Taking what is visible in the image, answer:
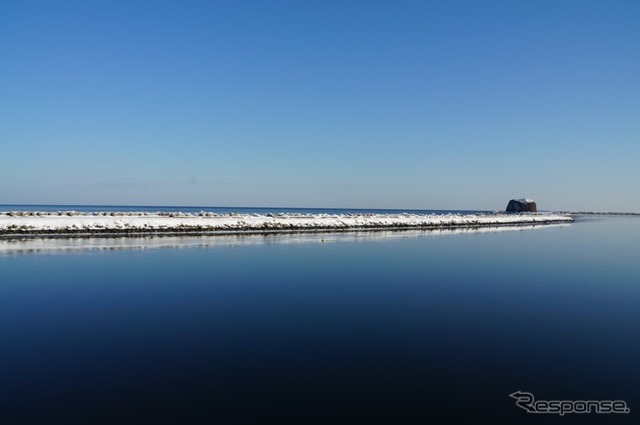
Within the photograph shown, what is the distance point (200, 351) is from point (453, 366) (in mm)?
4803

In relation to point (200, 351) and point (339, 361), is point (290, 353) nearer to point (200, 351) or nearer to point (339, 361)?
point (339, 361)

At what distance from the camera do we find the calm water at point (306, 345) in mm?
6062

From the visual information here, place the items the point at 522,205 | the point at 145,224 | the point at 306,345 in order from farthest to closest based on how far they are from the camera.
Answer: the point at 522,205
the point at 145,224
the point at 306,345

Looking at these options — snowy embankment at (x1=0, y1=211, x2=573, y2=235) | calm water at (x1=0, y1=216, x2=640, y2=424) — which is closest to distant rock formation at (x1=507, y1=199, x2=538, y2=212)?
snowy embankment at (x1=0, y1=211, x2=573, y2=235)

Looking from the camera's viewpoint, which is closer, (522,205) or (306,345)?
(306,345)

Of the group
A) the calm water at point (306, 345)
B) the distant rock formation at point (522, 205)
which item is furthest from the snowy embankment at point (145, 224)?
the distant rock formation at point (522, 205)

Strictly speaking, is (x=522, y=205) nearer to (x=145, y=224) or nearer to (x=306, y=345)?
(x=145, y=224)

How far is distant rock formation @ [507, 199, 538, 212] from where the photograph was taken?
570ft

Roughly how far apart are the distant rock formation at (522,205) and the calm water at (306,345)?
171632 millimetres

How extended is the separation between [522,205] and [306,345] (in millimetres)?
186447

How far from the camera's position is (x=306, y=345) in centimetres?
870

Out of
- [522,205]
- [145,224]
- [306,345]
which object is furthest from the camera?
[522,205]

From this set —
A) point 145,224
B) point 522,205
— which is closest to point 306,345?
point 145,224

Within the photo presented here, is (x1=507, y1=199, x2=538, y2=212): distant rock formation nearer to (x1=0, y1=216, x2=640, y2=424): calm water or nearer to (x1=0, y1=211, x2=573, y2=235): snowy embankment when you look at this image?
(x1=0, y1=211, x2=573, y2=235): snowy embankment
